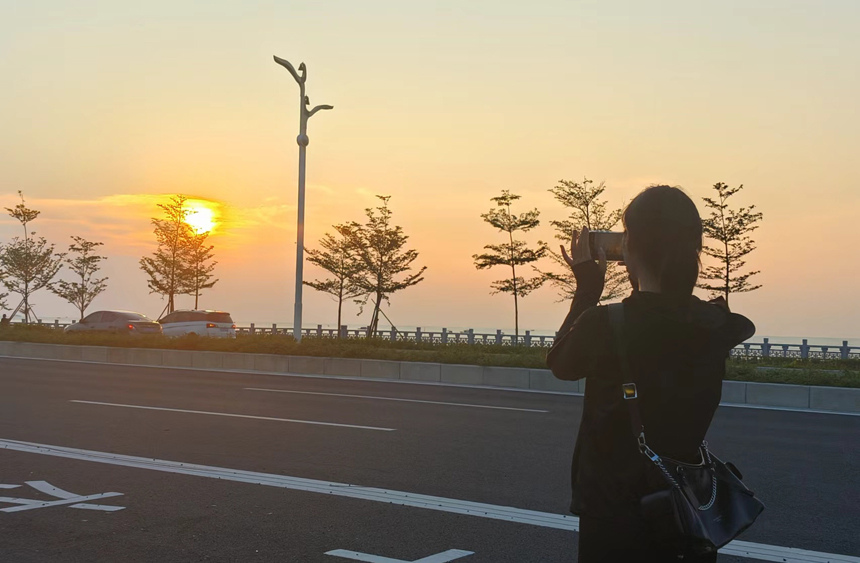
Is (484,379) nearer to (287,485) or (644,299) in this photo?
(287,485)

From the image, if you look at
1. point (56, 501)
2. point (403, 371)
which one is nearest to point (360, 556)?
point (56, 501)

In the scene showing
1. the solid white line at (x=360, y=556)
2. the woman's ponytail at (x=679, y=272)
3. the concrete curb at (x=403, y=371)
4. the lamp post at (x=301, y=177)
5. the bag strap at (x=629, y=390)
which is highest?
the lamp post at (x=301, y=177)

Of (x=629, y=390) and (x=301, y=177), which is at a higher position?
(x=301, y=177)

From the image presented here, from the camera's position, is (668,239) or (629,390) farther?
(668,239)

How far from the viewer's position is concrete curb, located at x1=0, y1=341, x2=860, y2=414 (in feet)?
49.8

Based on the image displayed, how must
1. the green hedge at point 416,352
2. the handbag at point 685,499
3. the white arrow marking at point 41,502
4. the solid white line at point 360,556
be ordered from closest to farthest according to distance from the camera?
the handbag at point 685,499
the solid white line at point 360,556
the white arrow marking at point 41,502
the green hedge at point 416,352

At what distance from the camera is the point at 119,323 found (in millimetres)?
34281

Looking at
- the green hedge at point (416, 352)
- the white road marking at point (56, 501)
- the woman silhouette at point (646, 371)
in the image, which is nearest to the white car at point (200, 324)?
the green hedge at point (416, 352)

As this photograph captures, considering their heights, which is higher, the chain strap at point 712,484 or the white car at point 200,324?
the white car at point 200,324

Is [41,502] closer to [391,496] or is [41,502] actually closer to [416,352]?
[391,496]

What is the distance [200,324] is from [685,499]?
116 feet

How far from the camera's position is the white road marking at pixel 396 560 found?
202 inches

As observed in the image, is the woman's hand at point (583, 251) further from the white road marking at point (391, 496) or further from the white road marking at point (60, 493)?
the white road marking at point (60, 493)

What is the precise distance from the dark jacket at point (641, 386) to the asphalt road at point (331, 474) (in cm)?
308
